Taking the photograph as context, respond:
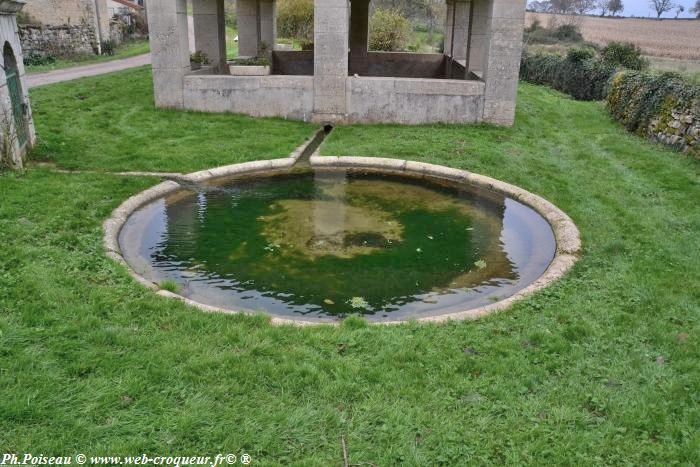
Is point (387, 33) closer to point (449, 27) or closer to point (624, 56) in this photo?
point (449, 27)

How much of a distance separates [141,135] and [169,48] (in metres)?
2.62

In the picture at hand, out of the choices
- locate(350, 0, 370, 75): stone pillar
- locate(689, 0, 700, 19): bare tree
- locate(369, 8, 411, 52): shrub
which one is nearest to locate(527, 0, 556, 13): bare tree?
locate(689, 0, 700, 19): bare tree

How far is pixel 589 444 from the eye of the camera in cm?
330

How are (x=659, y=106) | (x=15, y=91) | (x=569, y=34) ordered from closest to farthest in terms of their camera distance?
(x=15, y=91) → (x=659, y=106) → (x=569, y=34)

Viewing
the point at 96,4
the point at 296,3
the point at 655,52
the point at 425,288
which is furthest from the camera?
the point at 296,3

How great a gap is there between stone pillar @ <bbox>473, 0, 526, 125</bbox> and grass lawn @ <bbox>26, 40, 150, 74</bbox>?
15593mm

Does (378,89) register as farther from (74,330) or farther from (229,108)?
(74,330)

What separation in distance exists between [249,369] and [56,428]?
3.86 ft

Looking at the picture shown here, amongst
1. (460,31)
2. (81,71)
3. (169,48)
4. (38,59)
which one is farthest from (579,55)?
(38,59)

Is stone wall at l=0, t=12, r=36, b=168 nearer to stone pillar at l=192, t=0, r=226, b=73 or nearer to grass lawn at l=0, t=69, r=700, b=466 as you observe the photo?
grass lawn at l=0, t=69, r=700, b=466

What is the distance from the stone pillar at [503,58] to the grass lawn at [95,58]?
1559cm

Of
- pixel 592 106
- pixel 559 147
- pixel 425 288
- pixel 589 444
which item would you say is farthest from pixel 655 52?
pixel 589 444

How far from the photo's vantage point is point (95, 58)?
23.9 meters

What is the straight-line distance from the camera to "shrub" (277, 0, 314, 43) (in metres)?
32.4
